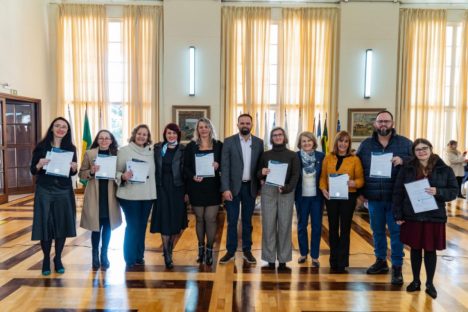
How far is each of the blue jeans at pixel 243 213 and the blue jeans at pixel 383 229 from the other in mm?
1298

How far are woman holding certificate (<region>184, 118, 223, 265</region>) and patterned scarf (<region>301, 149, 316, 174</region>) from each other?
3.05 feet

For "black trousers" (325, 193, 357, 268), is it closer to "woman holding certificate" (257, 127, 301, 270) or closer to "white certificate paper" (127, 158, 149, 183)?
"woman holding certificate" (257, 127, 301, 270)

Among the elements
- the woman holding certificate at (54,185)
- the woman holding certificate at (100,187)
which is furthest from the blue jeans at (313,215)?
the woman holding certificate at (54,185)

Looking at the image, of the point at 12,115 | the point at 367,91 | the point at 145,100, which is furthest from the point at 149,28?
the point at 367,91

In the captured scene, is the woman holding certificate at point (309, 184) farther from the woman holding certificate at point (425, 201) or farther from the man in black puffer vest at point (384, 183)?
the woman holding certificate at point (425, 201)

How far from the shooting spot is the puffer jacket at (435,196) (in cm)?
301

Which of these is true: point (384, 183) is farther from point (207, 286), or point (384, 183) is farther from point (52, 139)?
point (52, 139)

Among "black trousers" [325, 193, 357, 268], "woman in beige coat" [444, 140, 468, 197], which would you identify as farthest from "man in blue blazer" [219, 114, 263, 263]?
"woman in beige coat" [444, 140, 468, 197]

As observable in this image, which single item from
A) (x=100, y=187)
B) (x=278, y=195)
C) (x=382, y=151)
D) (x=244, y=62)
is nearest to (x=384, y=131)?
(x=382, y=151)

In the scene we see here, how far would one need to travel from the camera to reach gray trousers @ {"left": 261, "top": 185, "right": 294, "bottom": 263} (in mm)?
3756

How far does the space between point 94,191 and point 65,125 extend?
29.1 inches

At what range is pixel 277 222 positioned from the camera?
3.83m

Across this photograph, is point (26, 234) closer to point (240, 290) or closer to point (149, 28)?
point (240, 290)

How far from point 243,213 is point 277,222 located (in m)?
0.40
